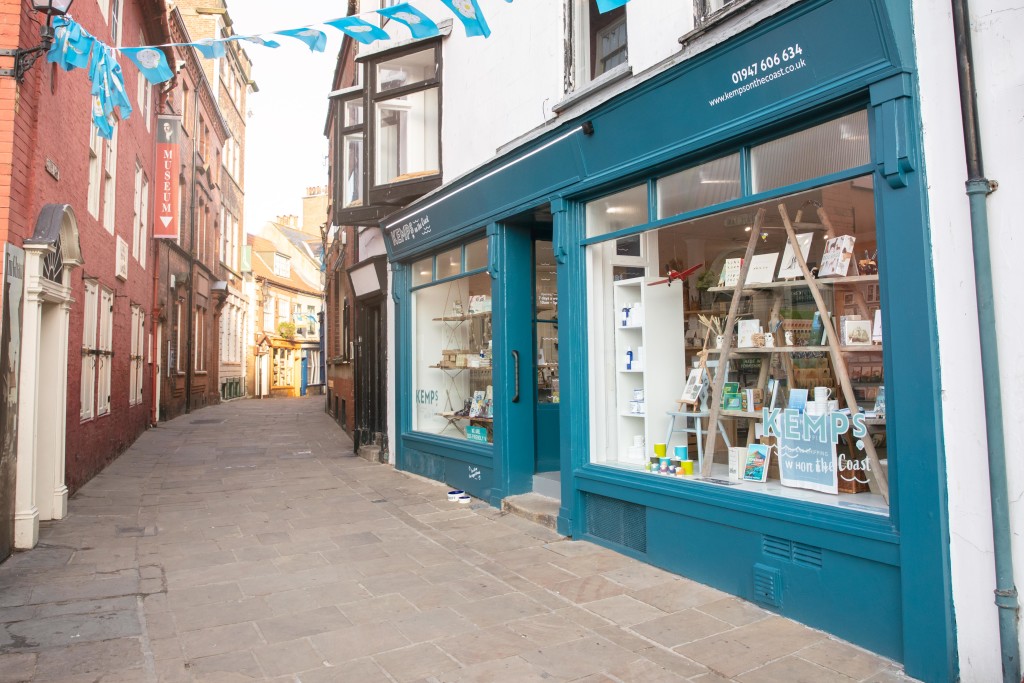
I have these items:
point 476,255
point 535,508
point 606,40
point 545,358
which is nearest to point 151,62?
point 476,255

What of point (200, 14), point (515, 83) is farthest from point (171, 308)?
point (515, 83)

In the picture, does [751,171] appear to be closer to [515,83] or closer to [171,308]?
[515,83]

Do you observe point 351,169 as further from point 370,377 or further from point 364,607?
point 364,607

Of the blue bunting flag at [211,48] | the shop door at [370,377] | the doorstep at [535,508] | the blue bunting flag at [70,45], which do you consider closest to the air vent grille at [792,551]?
the doorstep at [535,508]

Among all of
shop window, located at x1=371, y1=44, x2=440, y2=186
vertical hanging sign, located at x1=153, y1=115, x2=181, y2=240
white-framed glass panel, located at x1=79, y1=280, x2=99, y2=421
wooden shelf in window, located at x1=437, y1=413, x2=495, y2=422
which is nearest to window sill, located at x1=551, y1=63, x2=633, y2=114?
shop window, located at x1=371, y1=44, x2=440, y2=186

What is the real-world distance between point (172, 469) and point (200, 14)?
19102 millimetres

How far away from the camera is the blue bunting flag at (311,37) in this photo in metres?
5.79

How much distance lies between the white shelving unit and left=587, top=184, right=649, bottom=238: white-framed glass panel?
1.67 feet

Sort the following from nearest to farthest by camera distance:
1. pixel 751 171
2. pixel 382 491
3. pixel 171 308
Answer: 1. pixel 751 171
2. pixel 382 491
3. pixel 171 308

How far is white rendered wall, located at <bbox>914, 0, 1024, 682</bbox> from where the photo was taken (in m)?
3.24

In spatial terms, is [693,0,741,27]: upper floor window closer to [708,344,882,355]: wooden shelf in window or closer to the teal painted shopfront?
the teal painted shopfront

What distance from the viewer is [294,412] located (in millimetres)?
23562

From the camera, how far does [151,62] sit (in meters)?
5.98

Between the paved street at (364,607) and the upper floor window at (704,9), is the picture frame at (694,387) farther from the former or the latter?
the upper floor window at (704,9)
